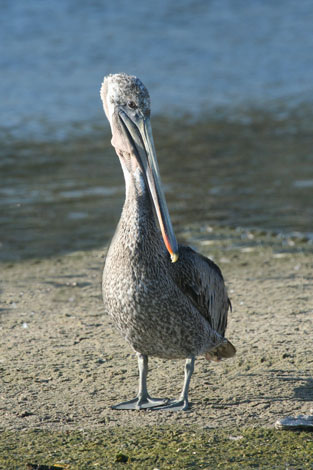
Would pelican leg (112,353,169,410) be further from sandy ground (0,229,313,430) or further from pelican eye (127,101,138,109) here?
pelican eye (127,101,138,109)

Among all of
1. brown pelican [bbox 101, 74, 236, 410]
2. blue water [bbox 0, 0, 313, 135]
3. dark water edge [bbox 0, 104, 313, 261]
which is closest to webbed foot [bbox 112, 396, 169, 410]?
brown pelican [bbox 101, 74, 236, 410]

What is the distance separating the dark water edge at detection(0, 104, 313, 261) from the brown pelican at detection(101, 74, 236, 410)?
377 cm

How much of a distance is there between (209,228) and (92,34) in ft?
57.2

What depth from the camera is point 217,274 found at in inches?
173

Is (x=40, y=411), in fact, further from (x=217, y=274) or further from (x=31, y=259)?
(x=31, y=259)

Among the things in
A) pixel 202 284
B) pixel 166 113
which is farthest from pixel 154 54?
pixel 202 284

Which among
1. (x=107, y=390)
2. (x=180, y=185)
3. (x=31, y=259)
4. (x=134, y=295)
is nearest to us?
(x=134, y=295)

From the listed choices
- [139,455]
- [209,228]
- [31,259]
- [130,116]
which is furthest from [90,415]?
[209,228]

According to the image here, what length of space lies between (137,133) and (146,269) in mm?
739

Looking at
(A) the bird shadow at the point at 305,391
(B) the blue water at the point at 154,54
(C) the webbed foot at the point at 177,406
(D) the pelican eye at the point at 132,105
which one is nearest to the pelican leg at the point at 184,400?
(C) the webbed foot at the point at 177,406

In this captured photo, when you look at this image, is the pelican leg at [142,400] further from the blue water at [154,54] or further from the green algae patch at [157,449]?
the blue water at [154,54]

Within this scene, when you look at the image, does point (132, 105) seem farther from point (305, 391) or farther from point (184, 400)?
point (305, 391)

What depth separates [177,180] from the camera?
1084cm

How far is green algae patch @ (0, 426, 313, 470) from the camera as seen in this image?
11.6 ft
